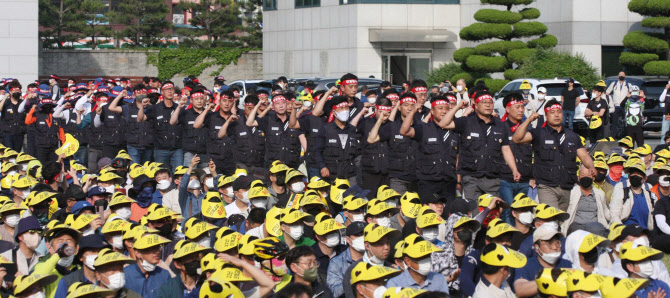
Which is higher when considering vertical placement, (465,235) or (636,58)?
(636,58)

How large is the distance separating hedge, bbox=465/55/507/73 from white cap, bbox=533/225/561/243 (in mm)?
26878

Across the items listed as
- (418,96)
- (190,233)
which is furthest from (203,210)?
(418,96)

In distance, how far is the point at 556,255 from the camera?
8.66 meters

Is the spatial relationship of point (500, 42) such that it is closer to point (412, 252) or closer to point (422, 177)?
point (422, 177)

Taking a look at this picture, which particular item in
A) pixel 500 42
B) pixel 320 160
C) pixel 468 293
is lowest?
pixel 468 293

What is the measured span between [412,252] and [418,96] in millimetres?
6986

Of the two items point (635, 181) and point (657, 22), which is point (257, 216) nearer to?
point (635, 181)

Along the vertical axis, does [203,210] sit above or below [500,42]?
below

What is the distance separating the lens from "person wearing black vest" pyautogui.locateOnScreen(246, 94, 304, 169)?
1538 cm

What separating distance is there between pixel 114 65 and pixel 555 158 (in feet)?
133

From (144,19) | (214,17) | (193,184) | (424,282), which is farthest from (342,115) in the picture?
(144,19)

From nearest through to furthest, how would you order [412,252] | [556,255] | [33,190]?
[412,252] < [556,255] < [33,190]

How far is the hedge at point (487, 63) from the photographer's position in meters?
35.8

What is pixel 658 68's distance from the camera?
108 feet
